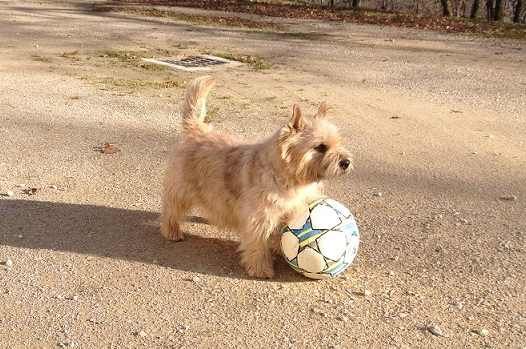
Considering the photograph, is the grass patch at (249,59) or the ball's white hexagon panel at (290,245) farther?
the grass patch at (249,59)

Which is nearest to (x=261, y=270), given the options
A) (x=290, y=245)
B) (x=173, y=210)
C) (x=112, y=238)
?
(x=290, y=245)

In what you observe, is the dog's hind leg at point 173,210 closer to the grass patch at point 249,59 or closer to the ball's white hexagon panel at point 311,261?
the ball's white hexagon panel at point 311,261

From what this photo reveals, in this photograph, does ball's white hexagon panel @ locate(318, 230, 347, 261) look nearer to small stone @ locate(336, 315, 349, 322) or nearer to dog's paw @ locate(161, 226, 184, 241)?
small stone @ locate(336, 315, 349, 322)

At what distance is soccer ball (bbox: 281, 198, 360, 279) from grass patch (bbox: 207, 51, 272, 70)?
24.9 feet

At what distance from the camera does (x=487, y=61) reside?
41.8 feet

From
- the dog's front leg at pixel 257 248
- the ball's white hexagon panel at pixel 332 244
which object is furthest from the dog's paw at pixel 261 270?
the ball's white hexagon panel at pixel 332 244

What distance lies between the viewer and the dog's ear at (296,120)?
4.21m

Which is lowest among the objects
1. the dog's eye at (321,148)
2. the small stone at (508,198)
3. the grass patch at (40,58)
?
the small stone at (508,198)

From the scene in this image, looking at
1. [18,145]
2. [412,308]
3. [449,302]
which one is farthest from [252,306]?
[18,145]

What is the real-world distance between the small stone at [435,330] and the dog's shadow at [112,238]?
995mm

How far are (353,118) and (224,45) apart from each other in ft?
19.8

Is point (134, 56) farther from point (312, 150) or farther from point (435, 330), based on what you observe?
point (435, 330)

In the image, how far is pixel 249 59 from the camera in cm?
1246

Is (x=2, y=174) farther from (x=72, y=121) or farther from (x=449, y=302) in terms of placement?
(x=449, y=302)
